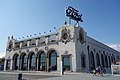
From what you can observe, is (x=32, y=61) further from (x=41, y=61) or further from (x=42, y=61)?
(x=42, y=61)

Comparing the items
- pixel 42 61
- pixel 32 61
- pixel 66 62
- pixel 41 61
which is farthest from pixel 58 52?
pixel 32 61

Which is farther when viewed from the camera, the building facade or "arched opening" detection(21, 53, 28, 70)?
"arched opening" detection(21, 53, 28, 70)

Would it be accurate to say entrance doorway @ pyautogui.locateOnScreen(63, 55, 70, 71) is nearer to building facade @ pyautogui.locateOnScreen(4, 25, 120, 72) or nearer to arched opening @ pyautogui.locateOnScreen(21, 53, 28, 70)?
building facade @ pyautogui.locateOnScreen(4, 25, 120, 72)

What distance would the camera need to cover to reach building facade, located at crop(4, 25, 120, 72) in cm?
3541

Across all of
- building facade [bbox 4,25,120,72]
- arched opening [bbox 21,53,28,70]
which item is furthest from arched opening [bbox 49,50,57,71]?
arched opening [bbox 21,53,28,70]

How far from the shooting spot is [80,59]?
1390 inches

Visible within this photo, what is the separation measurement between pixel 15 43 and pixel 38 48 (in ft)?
41.0

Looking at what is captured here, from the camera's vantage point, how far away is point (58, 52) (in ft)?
122

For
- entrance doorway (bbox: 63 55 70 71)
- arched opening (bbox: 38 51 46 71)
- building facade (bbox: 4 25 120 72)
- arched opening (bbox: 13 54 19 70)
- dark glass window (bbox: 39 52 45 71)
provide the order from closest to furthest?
1. entrance doorway (bbox: 63 55 70 71)
2. building facade (bbox: 4 25 120 72)
3. dark glass window (bbox: 39 52 45 71)
4. arched opening (bbox: 38 51 46 71)
5. arched opening (bbox: 13 54 19 70)

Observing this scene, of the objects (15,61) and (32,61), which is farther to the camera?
(15,61)

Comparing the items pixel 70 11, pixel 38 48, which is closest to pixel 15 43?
pixel 38 48

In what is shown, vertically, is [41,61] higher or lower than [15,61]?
higher

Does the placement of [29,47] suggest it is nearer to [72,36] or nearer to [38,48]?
[38,48]

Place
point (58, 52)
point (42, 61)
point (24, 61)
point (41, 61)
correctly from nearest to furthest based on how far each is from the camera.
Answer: point (58, 52) < point (42, 61) < point (41, 61) < point (24, 61)
